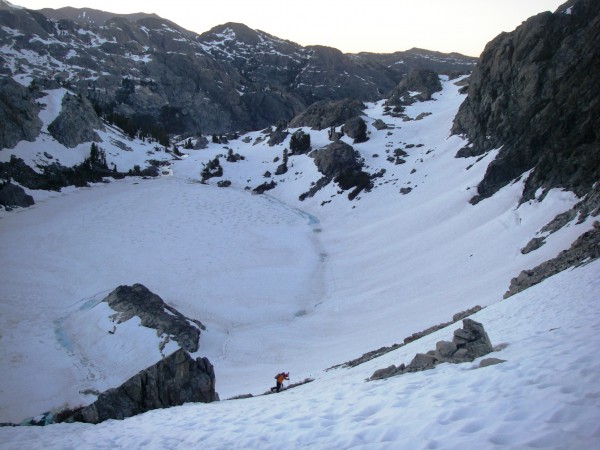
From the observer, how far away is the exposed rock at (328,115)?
295 feet

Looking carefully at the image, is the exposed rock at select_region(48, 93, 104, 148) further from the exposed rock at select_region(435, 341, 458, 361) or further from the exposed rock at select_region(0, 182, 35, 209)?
the exposed rock at select_region(435, 341, 458, 361)

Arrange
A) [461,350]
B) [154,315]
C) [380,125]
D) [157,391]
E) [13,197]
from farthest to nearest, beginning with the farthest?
[380,125] → [13,197] → [154,315] → [157,391] → [461,350]

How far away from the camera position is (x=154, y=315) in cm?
2586

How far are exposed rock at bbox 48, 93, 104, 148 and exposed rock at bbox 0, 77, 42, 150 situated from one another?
10.9ft

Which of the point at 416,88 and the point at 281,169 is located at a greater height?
the point at 416,88

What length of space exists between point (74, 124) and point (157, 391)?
7957cm

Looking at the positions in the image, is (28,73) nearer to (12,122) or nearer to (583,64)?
(12,122)

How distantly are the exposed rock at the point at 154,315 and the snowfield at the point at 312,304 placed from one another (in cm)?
82

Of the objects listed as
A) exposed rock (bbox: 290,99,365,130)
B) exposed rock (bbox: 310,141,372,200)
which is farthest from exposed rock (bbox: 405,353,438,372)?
exposed rock (bbox: 290,99,365,130)

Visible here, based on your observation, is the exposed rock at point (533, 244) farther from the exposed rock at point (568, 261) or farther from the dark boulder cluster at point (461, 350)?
the dark boulder cluster at point (461, 350)

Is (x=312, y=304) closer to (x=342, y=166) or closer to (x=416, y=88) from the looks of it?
(x=342, y=166)

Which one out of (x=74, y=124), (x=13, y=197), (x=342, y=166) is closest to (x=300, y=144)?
(x=342, y=166)

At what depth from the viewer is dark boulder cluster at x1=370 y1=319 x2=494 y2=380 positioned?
33.2 ft

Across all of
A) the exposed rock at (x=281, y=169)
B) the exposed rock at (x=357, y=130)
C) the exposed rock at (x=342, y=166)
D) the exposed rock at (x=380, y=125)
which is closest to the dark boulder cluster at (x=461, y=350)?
the exposed rock at (x=342, y=166)
